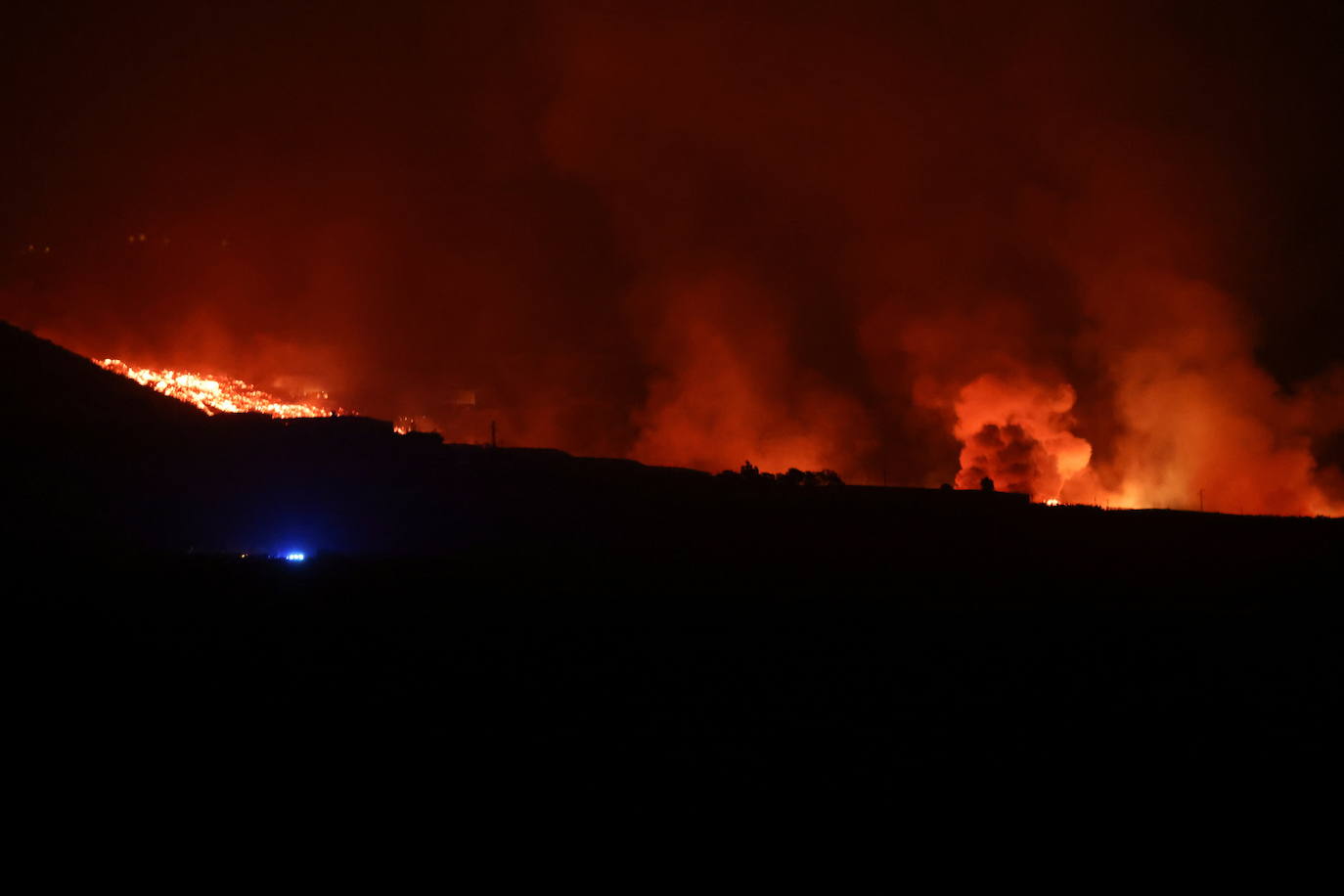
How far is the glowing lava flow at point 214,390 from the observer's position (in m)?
22.4

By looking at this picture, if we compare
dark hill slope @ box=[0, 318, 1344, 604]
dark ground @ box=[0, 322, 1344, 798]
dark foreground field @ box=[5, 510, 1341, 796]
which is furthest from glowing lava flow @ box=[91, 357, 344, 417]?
dark foreground field @ box=[5, 510, 1341, 796]

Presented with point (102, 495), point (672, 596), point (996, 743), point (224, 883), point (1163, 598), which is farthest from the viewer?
point (1163, 598)

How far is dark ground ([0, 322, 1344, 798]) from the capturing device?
303 inches

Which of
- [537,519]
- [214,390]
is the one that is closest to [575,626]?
[537,519]

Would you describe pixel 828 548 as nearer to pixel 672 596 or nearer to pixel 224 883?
pixel 672 596

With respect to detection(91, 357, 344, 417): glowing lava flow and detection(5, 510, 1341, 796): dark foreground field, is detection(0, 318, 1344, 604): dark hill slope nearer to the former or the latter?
detection(5, 510, 1341, 796): dark foreground field

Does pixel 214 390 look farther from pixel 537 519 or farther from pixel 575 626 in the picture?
pixel 575 626

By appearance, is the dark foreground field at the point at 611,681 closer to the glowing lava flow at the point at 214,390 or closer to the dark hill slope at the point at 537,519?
the dark hill slope at the point at 537,519

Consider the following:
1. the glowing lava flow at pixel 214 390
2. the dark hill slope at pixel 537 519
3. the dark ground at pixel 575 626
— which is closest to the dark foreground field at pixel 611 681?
the dark ground at pixel 575 626

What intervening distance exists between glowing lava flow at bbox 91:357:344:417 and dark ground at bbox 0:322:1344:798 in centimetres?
679

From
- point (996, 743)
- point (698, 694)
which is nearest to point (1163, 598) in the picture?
point (996, 743)

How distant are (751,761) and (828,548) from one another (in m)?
7.20

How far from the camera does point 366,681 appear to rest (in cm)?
839

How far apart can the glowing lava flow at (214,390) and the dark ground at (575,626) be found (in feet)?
22.3
